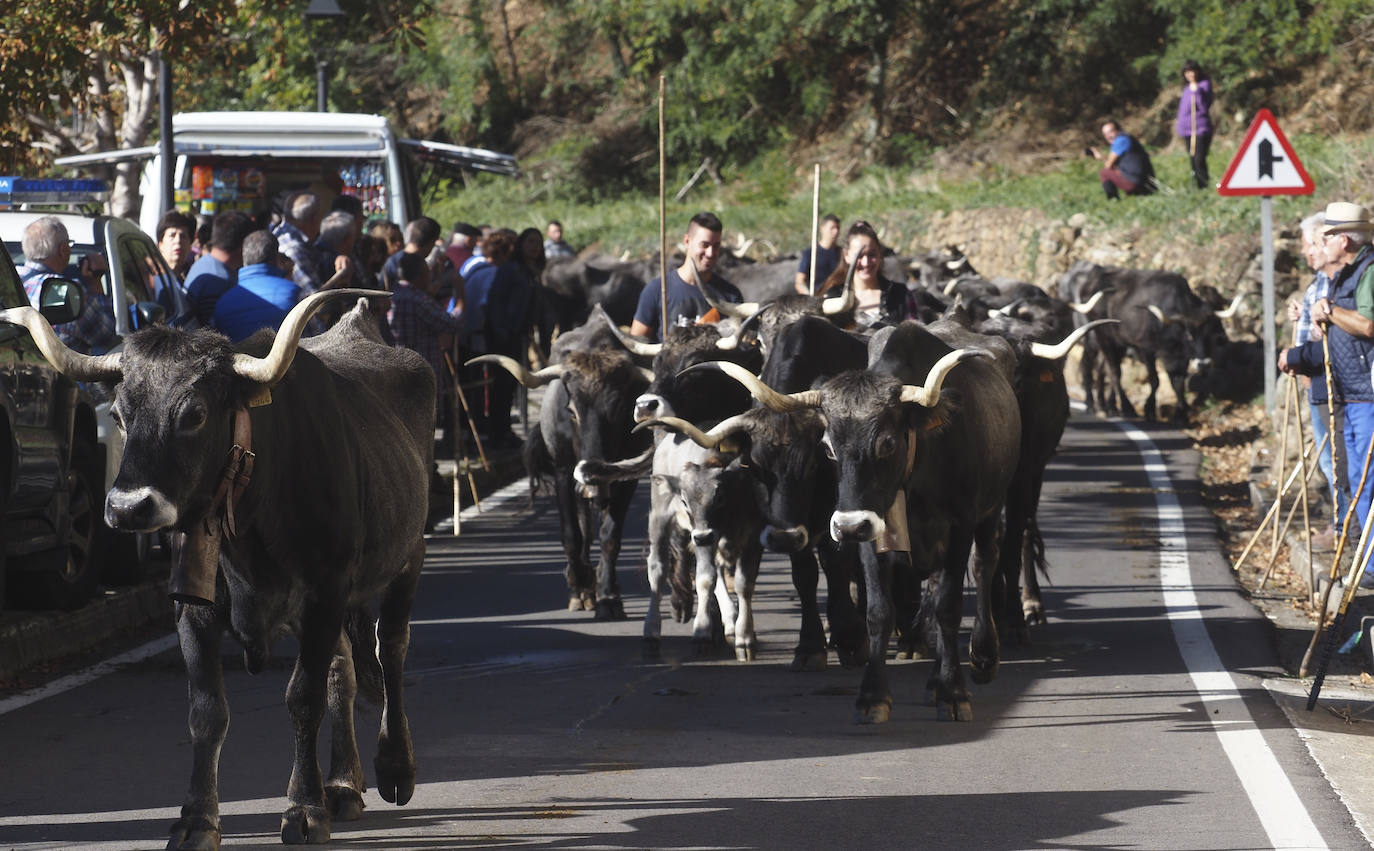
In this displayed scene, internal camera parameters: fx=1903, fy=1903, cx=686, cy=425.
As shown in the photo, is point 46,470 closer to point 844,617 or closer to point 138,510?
point 844,617

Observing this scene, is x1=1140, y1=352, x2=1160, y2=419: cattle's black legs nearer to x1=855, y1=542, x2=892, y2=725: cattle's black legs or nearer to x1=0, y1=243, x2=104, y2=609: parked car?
x1=0, y1=243, x2=104, y2=609: parked car

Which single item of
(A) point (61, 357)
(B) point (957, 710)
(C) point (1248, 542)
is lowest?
(C) point (1248, 542)

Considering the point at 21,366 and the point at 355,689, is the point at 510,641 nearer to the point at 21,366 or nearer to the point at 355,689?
the point at 21,366

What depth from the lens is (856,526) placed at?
788 cm

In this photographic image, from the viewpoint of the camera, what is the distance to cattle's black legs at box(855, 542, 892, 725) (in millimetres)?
8109

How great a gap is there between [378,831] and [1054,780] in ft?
8.38

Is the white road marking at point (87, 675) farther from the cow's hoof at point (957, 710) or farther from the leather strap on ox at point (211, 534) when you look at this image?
the cow's hoof at point (957, 710)

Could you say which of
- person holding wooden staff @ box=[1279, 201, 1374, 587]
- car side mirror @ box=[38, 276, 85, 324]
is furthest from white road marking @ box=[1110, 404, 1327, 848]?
car side mirror @ box=[38, 276, 85, 324]

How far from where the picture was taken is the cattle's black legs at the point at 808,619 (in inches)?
370

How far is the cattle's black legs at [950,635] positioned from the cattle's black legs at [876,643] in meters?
0.25

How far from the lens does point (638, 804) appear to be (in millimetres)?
6742

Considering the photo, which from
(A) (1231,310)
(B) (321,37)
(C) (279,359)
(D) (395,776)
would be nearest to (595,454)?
(D) (395,776)

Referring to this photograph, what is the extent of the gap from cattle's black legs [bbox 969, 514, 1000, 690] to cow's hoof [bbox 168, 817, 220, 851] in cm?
428

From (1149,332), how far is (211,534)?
63.1 feet
